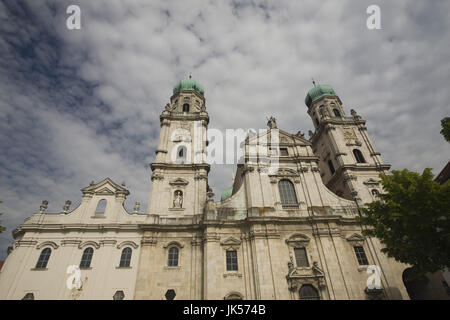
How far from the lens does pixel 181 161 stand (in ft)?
79.6

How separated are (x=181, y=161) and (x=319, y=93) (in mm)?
22144

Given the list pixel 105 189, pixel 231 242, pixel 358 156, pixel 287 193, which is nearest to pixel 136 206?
pixel 105 189

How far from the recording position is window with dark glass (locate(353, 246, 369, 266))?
61.0 ft

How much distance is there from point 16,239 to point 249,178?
62.8ft

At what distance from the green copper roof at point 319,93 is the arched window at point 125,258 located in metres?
29.3

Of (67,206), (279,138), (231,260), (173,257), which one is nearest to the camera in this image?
(231,260)

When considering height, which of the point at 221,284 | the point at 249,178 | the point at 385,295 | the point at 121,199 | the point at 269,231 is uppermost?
the point at 249,178

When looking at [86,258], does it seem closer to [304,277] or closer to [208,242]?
[208,242]

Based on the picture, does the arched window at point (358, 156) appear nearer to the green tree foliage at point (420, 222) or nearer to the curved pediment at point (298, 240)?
the curved pediment at point (298, 240)

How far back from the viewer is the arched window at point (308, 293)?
53.8ft

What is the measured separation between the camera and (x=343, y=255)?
1795 cm

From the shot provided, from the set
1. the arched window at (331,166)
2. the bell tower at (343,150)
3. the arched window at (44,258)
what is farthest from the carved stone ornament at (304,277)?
the arched window at (44,258)
